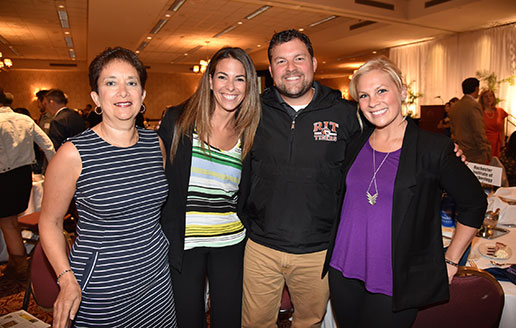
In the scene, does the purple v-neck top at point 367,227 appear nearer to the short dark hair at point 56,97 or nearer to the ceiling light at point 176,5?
the short dark hair at point 56,97

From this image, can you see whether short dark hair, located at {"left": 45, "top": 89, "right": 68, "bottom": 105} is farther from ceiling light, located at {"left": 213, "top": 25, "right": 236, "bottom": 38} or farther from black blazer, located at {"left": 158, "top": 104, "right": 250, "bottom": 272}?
ceiling light, located at {"left": 213, "top": 25, "right": 236, "bottom": 38}

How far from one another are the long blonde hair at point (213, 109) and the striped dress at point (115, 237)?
364 millimetres

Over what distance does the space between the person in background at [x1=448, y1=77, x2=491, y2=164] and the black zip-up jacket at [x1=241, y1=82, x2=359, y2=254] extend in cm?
414

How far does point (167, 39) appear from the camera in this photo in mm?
11797

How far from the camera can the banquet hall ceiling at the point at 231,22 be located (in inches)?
306

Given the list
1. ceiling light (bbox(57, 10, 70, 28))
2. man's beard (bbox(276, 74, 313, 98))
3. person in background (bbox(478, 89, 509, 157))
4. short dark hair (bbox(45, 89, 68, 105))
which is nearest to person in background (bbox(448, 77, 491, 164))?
person in background (bbox(478, 89, 509, 157))

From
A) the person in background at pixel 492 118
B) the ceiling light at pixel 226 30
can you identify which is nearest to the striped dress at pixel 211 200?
A: the person in background at pixel 492 118

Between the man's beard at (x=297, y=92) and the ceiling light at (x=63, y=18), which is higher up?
the ceiling light at (x=63, y=18)

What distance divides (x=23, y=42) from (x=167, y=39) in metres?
5.27

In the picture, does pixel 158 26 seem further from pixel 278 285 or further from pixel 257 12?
pixel 278 285

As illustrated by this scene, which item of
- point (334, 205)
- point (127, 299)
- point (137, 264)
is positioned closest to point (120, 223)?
point (137, 264)

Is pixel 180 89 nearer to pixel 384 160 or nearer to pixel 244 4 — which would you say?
pixel 244 4

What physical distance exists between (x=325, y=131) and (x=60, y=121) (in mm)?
4093

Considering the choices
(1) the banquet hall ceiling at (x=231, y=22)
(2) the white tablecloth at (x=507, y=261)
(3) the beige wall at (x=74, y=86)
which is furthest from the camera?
(3) the beige wall at (x=74, y=86)
